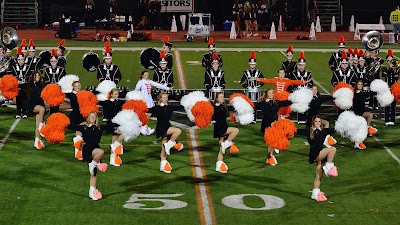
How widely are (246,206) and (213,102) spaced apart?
309 centimetres

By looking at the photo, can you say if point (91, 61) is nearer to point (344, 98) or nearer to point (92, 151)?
point (344, 98)

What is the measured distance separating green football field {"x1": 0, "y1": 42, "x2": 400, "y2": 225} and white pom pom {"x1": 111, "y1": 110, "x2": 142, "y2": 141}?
2.82ft

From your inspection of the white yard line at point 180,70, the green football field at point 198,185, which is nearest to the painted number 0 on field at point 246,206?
the green football field at point 198,185

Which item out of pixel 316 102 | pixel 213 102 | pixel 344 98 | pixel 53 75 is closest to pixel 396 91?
pixel 344 98

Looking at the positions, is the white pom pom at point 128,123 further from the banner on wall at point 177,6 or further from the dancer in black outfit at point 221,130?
the banner on wall at point 177,6

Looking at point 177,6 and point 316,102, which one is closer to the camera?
point 316,102

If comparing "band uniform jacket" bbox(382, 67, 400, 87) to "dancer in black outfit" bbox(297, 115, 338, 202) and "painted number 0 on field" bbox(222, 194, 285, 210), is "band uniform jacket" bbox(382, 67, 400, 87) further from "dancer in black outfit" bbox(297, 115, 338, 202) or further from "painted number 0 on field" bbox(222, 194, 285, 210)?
"painted number 0 on field" bbox(222, 194, 285, 210)

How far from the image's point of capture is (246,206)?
47.3 ft

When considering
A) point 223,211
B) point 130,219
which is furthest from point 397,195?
point 130,219

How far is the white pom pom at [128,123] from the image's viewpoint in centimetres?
1543

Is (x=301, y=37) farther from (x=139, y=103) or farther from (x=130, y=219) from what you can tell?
(x=130, y=219)

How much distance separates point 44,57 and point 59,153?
5.95 metres

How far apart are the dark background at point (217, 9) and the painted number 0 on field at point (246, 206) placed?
100.0 ft

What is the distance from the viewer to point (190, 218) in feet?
45.1
